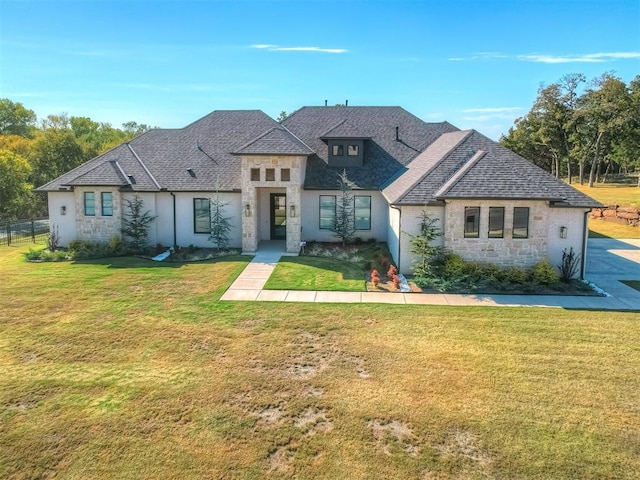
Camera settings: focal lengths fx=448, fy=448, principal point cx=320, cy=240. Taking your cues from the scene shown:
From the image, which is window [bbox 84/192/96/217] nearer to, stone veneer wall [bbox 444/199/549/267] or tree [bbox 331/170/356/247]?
tree [bbox 331/170/356/247]

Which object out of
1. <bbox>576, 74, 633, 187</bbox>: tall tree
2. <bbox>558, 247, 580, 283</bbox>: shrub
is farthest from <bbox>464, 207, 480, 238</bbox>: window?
<bbox>576, 74, 633, 187</bbox>: tall tree

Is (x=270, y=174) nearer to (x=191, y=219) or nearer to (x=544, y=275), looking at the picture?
(x=191, y=219)

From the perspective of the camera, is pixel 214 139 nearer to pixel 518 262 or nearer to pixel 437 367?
pixel 518 262

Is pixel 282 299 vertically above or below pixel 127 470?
above

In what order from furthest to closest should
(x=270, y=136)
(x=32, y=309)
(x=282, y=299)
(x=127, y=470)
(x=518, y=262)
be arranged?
(x=270, y=136) → (x=518, y=262) → (x=282, y=299) → (x=32, y=309) → (x=127, y=470)

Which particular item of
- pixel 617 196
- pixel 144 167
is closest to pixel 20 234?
pixel 144 167

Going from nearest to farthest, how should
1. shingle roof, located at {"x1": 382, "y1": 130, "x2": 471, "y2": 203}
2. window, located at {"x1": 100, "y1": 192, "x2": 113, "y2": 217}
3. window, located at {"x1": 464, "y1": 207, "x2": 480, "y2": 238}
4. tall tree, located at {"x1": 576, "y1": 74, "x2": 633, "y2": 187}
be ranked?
window, located at {"x1": 464, "y1": 207, "x2": 480, "y2": 238}
shingle roof, located at {"x1": 382, "y1": 130, "x2": 471, "y2": 203}
window, located at {"x1": 100, "y1": 192, "x2": 113, "y2": 217}
tall tree, located at {"x1": 576, "y1": 74, "x2": 633, "y2": 187}

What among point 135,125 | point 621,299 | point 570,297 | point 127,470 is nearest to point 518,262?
point 570,297
